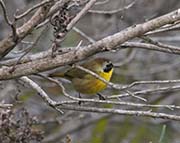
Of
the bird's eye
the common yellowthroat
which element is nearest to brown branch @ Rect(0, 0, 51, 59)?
the common yellowthroat

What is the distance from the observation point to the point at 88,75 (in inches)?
196

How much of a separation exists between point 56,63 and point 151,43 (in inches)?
20.6

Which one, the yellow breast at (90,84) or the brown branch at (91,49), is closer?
the brown branch at (91,49)

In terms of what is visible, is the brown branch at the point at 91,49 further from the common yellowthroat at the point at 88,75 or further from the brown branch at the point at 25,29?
the common yellowthroat at the point at 88,75

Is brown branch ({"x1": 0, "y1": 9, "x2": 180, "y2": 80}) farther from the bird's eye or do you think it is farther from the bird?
the bird's eye

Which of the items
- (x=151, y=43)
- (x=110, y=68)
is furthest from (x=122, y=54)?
(x=151, y=43)

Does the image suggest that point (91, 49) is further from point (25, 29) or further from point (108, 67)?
point (108, 67)

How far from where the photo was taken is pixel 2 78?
9.37 feet

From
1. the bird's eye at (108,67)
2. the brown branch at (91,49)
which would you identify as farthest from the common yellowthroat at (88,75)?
the brown branch at (91,49)

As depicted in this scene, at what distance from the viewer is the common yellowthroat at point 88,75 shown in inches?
189

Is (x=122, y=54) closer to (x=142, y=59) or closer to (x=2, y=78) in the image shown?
(x=142, y=59)

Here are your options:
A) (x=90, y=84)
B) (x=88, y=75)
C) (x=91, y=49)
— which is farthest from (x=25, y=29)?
(x=88, y=75)

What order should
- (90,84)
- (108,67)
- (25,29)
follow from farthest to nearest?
(108,67) < (90,84) < (25,29)

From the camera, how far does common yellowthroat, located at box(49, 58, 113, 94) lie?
4.81m
